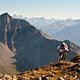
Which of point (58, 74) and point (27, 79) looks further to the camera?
point (58, 74)

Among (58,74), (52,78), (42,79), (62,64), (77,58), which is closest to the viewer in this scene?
(42,79)

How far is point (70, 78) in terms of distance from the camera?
26.4 metres

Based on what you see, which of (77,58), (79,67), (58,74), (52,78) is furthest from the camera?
(77,58)

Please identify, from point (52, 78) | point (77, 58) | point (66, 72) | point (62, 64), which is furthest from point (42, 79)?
point (77, 58)

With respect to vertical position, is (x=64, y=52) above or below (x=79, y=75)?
above

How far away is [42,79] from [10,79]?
3.24m

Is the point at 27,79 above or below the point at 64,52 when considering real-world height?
below

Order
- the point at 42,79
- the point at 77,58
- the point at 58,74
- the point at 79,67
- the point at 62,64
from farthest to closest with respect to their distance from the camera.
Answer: the point at 77,58 → the point at 62,64 → the point at 79,67 → the point at 58,74 → the point at 42,79

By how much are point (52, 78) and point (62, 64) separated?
38.6 ft

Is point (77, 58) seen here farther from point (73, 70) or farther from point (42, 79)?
point (42, 79)

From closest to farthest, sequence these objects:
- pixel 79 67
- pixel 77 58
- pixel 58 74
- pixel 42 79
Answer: pixel 42 79 < pixel 58 74 < pixel 79 67 < pixel 77 58

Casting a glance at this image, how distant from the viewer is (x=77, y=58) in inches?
1662

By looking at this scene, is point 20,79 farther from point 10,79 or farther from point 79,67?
point 79,67

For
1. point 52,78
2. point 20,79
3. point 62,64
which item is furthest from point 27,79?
point 62,64
